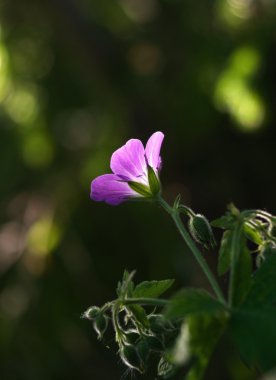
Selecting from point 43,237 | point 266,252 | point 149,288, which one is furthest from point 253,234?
point 43,237

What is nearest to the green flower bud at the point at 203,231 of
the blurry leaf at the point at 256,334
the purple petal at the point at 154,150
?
the purple petal at the point at 154,150

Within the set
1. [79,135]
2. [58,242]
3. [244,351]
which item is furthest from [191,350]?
[79,135]

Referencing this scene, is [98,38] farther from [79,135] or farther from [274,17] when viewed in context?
[274,17]

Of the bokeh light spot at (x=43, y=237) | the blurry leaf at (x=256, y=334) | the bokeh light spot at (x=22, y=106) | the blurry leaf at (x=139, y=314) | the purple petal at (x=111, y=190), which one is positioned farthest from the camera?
the bokeh light spot at (x=22, y=106)

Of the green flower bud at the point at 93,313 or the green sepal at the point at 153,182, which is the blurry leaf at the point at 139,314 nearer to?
the green flower bud at the point at 93,313

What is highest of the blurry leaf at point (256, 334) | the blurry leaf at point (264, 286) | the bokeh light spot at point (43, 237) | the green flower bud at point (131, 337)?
the bokeh light spot at point (43, 237)

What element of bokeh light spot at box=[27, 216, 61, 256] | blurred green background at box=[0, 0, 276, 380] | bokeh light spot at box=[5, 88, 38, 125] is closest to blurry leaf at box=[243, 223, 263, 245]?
blurred green background at box=[0, 0, 276, 380]

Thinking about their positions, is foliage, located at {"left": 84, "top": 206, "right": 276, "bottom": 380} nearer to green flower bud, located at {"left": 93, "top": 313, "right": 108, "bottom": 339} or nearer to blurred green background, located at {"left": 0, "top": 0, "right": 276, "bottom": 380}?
green flower bud, located at {"left": 93, "top": 313, "right": 108, "bottom": 339}

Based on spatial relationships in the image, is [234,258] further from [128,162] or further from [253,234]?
[128,162]
